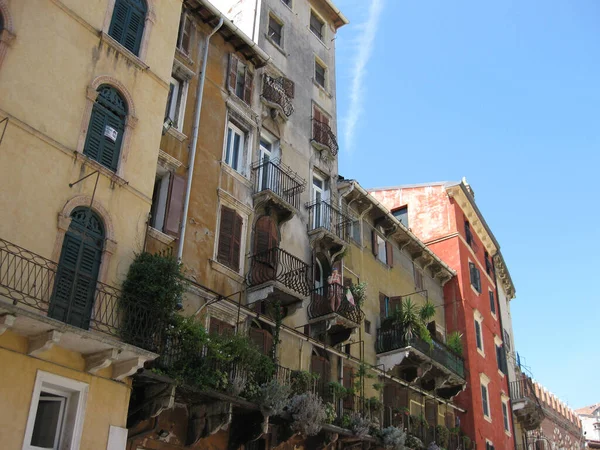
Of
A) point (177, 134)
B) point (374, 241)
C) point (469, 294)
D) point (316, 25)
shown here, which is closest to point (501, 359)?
point (469, 294)

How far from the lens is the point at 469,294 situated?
3397 cm

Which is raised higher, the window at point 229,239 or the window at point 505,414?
the window at point 229,239

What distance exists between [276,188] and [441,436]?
1184 cm

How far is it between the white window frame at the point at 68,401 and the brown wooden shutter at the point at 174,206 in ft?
17.6

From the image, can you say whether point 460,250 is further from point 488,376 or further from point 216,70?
point 216,70

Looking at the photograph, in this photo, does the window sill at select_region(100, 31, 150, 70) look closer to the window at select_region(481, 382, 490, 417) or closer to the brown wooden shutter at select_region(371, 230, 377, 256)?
the brown wooden shutter at select_region(371, 230, 377, 256)

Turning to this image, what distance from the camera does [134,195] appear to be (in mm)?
15016

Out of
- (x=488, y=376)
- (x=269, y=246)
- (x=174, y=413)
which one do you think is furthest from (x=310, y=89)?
(x=488, y=376)

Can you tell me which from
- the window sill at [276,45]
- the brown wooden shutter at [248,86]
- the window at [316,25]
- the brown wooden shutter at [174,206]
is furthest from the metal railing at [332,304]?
the window at [316,25]

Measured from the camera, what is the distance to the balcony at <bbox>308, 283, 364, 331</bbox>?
21.0 metres

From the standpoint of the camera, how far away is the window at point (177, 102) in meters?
18.9

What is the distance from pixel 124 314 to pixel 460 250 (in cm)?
2389

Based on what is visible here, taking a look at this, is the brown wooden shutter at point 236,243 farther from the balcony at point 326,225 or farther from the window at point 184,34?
the window at point 184,34

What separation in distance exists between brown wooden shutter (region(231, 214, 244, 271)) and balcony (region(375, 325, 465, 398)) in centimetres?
830
